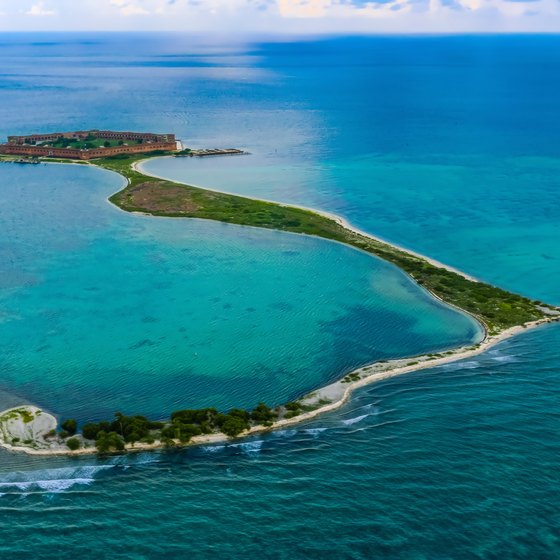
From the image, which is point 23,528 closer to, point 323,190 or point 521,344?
point 521,344

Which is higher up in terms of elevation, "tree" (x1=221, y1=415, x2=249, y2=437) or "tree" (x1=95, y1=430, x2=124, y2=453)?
"tree" (x1=221, y1=415, x2=249, y2=437)

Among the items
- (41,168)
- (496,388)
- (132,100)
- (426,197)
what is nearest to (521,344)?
(496,388)

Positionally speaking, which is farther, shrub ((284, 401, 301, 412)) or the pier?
the pier

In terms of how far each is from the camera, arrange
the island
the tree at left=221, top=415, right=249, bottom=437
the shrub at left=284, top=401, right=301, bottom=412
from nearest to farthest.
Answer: the island, the tree at left=221, top=415, right=249, bottom=437, the shrub at left=284, top=401, right=301, bottom=412

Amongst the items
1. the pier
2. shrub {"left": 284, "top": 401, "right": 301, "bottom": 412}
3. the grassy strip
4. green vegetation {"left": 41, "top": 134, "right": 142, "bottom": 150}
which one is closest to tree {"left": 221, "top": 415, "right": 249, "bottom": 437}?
shrub {"left": 284, "top": 401, "right": 301, "bottom": 412}

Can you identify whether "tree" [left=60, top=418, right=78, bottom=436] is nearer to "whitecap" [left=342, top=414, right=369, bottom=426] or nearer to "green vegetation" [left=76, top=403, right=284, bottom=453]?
"green vegetation" [left=76, top=403, right=284, bottom=453]

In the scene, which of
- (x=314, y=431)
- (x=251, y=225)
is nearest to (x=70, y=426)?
(x=314, y=431)
